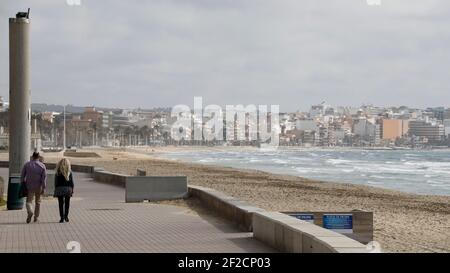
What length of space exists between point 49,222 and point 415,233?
7.76 meters

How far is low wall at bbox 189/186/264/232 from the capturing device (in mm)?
12562

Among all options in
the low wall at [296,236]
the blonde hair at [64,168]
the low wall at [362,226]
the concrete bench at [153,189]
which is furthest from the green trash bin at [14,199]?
the low wall at [362,226]

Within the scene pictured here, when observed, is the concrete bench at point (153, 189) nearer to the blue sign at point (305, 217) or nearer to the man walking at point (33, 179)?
the man walking at point (33, 179)

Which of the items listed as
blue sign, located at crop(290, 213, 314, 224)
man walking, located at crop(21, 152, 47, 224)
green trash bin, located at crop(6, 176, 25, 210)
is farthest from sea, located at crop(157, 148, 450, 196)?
blue sign, located at crop(290, 213, 314, 224)

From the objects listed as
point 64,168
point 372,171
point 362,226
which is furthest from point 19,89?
point 372,171

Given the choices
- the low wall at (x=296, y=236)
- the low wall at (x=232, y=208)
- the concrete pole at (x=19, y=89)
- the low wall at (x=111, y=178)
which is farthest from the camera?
the low wall at (x=111, y=178)

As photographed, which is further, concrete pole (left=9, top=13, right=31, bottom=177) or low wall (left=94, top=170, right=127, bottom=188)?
low wall (left=94, top=170, right=127, bottom=188)

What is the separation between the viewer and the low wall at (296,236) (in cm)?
788

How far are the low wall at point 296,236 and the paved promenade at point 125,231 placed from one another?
0.64ft

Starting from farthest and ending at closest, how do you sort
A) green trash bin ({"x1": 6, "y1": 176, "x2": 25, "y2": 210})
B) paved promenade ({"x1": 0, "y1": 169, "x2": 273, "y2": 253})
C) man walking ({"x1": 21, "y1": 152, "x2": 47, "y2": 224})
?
green trash bin ({"x1": 6, "y1": 176, "x2": 25, "y2": 210}) → man walking ({"x1": 21, "y1": 152, "x2": 47, "y2": 224}) → paved promenade ({"x1": 0, "y1": 169, "x2": 273, "y2": 253})

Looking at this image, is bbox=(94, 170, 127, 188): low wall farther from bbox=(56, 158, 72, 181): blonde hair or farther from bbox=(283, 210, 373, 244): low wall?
bbox=(283, 210, 373, 244): low wall

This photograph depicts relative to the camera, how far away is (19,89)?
59.2ft

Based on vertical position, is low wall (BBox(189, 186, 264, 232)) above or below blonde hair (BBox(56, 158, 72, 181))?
below

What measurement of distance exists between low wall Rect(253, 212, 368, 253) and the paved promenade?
0.64 ft
